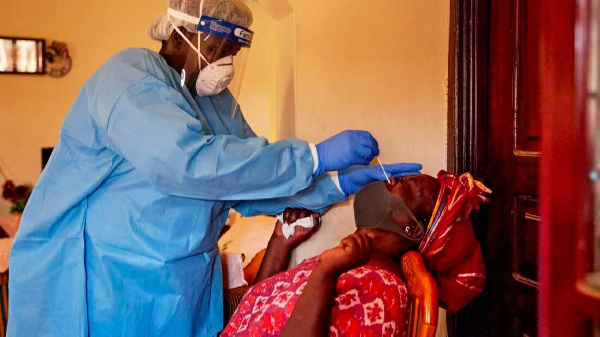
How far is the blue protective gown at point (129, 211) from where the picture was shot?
49.9 inches

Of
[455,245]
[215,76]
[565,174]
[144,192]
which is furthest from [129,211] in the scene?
[565,174]

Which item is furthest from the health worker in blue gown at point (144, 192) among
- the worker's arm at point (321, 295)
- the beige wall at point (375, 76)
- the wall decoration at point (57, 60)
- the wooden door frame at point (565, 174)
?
the wall decoration at point (57, 60)

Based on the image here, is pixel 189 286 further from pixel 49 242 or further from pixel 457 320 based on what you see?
pixel 457 320

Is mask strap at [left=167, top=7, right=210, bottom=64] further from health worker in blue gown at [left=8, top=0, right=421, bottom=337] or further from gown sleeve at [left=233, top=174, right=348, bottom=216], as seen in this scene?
gown sleeve at [left=233, top=174, right=348, bottom=216]

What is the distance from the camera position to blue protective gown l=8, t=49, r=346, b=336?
1268 millimetres

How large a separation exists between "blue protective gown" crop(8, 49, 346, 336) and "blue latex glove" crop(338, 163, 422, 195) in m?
0.22

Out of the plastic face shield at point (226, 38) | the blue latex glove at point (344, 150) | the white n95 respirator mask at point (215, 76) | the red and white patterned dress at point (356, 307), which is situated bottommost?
the red and white patterned dress at point (356, 307)

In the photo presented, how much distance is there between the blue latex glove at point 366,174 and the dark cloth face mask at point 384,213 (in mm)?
36

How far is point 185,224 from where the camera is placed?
1415 mm

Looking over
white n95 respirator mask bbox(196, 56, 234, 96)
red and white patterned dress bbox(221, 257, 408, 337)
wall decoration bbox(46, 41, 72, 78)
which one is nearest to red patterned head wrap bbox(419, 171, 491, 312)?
red and white patterned dress bbox(221, 257, 408, 337)

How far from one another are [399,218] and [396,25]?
0.70m

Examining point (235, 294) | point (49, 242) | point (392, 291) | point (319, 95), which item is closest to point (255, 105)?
point (319, 95)

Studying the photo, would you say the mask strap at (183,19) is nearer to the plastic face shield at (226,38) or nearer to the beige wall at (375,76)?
the plastic face shield at (226,38)

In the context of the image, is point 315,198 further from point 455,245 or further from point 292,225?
point 455,245
